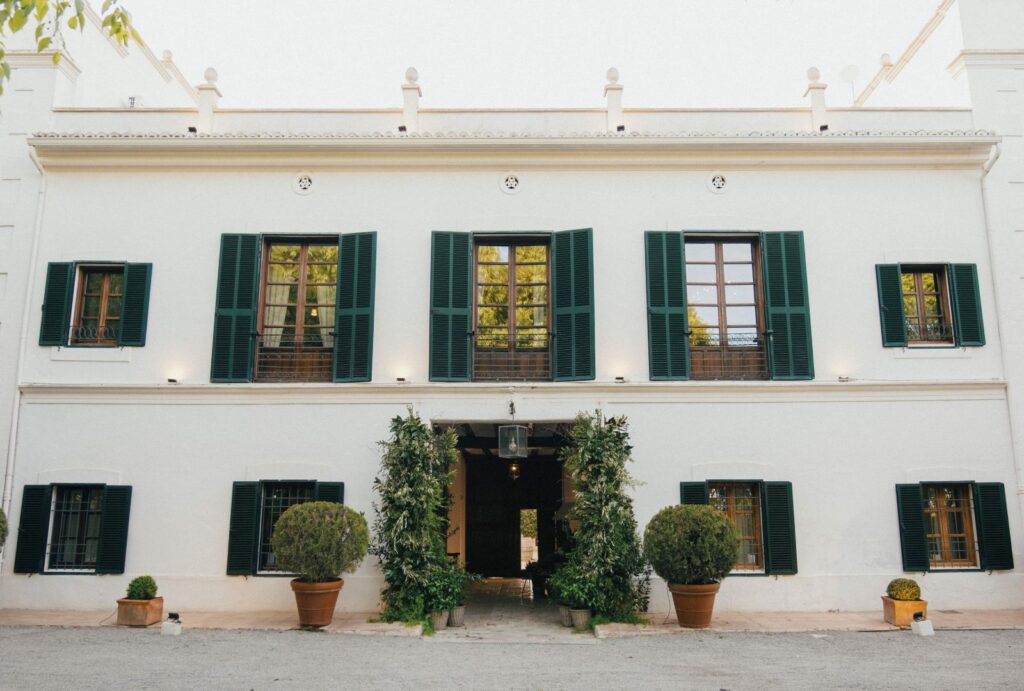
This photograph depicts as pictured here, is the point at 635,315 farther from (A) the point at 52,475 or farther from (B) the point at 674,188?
(A) the point at 52,475

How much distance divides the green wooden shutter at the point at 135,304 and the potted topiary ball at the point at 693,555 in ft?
25.0

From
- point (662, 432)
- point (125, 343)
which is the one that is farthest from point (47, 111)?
point (662, 432)

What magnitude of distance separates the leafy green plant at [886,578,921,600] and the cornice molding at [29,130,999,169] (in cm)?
588

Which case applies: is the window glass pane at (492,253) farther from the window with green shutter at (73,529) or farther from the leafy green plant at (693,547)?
the window with green shutter at (73,529)

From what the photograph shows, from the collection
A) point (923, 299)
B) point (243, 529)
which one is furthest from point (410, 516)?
point (923, 299)

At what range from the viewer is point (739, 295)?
10438mm

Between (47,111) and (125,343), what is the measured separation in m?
3.91

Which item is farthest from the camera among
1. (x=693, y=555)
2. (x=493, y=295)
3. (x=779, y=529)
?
(x=493, y=295)

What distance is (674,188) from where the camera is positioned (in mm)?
10555

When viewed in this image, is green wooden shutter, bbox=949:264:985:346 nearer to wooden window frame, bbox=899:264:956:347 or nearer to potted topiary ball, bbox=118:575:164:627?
wooden window frame, bbox=899:264:956:347

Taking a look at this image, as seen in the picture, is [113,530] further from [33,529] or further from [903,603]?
[903,603]

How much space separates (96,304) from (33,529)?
10.6ft

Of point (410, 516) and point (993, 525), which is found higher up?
point (410, 516)

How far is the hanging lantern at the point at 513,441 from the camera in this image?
31.7 ft
